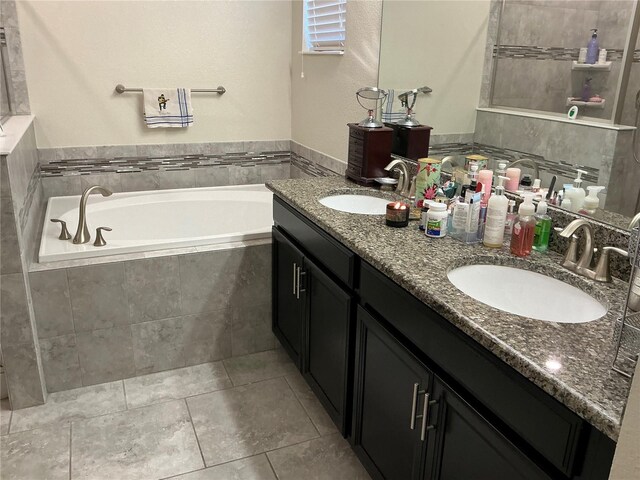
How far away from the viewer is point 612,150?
1.51 meters

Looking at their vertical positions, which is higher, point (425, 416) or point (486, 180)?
point (486, 180)

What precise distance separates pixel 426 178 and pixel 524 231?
573 millimetres

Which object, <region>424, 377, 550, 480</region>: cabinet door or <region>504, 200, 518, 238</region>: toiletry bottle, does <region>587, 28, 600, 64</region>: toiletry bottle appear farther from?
<region>424, 377, 550, 480</region>: cabinet door

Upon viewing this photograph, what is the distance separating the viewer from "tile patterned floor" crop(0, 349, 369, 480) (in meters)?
1.95

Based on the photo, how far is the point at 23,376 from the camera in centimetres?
224

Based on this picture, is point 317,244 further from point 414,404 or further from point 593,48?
point 593,48

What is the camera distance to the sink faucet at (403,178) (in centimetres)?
229

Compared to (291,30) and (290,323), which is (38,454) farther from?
(291,30)

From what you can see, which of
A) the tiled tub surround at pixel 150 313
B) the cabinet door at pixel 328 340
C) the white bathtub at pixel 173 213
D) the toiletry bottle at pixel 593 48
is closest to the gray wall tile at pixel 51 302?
the tiled tub surround at pixel 150 313

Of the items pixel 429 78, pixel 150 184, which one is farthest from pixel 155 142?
pixel 429 78

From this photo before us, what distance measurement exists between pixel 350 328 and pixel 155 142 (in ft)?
6.88

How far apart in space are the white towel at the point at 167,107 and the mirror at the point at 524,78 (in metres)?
1.38

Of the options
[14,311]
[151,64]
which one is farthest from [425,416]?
[151,64]

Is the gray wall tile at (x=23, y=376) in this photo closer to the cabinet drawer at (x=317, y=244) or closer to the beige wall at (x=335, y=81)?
the cabinet drawer at (x=317, y=244)
